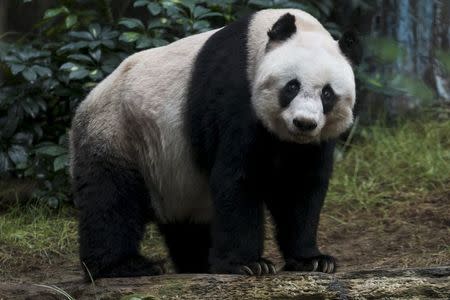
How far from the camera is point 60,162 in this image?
7719mm

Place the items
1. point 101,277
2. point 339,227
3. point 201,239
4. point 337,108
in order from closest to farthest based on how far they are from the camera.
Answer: point 337,108
point 101,277
point 201,239
point 339,227

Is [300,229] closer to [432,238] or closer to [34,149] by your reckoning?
[432,238]

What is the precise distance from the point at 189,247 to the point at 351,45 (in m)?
1.88

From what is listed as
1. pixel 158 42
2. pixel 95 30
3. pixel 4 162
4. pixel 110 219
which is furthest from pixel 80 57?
pixel 110 219

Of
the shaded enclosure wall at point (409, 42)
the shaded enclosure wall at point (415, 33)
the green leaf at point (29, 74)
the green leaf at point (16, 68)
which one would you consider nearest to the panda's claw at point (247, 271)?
the green leaf at point (29, 74)

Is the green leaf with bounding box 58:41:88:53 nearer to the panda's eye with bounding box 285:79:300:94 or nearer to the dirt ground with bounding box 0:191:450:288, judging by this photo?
the dirt ground with bounding box 0:191:450:288

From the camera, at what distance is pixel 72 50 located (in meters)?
7.89

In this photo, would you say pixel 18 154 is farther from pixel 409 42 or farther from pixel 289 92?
pixel 409 42

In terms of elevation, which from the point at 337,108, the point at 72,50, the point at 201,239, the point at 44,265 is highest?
the point at 337,108

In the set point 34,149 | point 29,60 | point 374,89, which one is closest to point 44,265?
point 34,149

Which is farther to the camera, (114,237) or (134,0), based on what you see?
(134,0)

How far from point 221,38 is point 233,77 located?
423mm

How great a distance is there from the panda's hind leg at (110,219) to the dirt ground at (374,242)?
95cm

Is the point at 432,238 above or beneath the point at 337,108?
beneath
